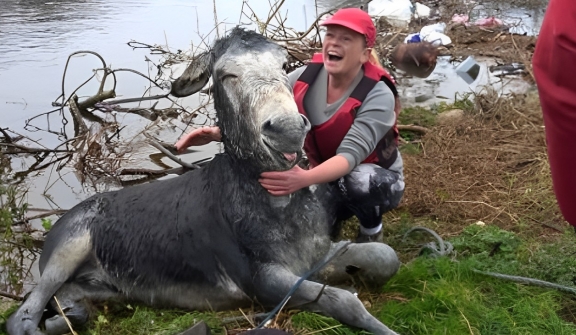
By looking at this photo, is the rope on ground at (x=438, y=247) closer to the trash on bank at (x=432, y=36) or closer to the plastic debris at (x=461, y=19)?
the trash on bank at (x=432, y=36)

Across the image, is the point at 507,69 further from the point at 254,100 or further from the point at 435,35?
the point at 254,100

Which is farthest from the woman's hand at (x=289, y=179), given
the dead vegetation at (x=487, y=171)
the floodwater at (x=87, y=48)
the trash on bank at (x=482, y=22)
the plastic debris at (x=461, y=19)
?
the plastic debris at (x=461, y=19)

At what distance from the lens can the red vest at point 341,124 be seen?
11.7 feet

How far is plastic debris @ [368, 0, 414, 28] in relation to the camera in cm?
1151

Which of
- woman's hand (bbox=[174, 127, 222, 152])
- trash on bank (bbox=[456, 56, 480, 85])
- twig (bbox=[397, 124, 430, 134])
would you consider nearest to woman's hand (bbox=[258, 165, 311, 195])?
woman's hand (bbox=[174, 127, 222, 152])

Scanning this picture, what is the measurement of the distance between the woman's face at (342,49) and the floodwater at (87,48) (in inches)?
134

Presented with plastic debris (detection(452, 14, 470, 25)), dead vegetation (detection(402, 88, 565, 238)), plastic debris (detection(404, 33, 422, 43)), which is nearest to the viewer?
dead vegetation (detection(402, 88, 565, 238))

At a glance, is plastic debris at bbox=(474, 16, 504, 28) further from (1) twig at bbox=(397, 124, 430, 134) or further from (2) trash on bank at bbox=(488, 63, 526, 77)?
(1) twig at bbox=(397, 124, 430, 134)

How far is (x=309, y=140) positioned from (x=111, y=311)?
4.99 feet

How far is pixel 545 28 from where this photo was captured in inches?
110

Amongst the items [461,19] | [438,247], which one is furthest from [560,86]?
[461,19]

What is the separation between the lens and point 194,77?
3.28 metres

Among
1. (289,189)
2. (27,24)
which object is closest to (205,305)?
(289,189)

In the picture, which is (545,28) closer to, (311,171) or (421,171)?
(311,171)
